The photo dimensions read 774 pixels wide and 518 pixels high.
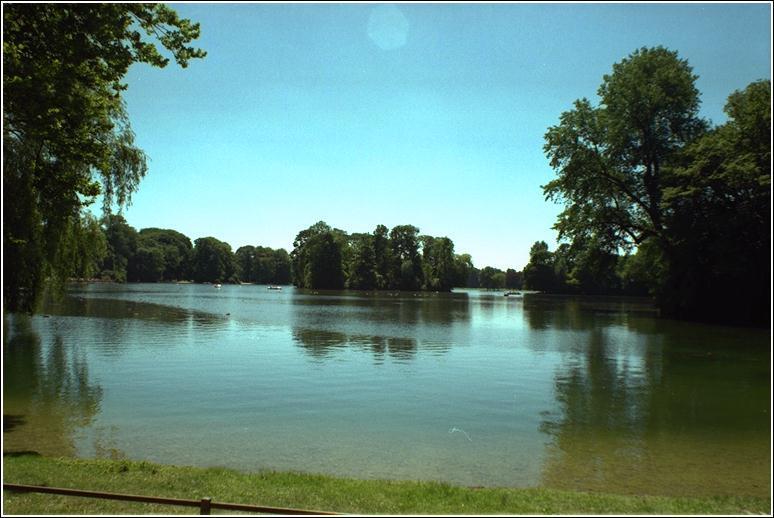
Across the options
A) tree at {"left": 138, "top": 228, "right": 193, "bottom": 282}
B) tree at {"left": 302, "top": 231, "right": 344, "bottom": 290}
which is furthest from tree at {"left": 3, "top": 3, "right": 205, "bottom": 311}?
tree at {"left": 138, "top": 228, "right": 193, "bottom": 282}

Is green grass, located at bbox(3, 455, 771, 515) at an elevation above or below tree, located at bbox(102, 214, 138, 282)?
below

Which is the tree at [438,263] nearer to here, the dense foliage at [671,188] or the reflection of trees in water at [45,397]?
the dense foliage at [671,188]

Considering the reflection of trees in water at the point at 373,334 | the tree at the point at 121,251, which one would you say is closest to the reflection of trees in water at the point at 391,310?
the reflection of trees in water at the point at 373,334

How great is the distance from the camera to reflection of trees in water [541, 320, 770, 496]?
1012 centimetres

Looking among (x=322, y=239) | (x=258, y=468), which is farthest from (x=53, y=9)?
(x=322, y=239)

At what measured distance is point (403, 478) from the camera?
985cm

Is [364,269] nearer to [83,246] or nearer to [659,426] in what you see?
[83,246]

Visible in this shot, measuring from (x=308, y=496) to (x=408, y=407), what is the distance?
27.4 feet

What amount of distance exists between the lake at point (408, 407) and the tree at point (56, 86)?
4.23m

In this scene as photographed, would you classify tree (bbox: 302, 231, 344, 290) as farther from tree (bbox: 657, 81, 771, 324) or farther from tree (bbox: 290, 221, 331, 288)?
tree (bbox: 657, 81, 771, 324)

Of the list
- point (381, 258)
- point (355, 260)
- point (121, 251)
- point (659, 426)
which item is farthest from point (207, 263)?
point (659, 426)

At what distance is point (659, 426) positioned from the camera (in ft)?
47.3

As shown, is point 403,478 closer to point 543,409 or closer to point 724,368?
point 543,409

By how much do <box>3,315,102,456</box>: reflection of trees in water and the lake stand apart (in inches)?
3.1
